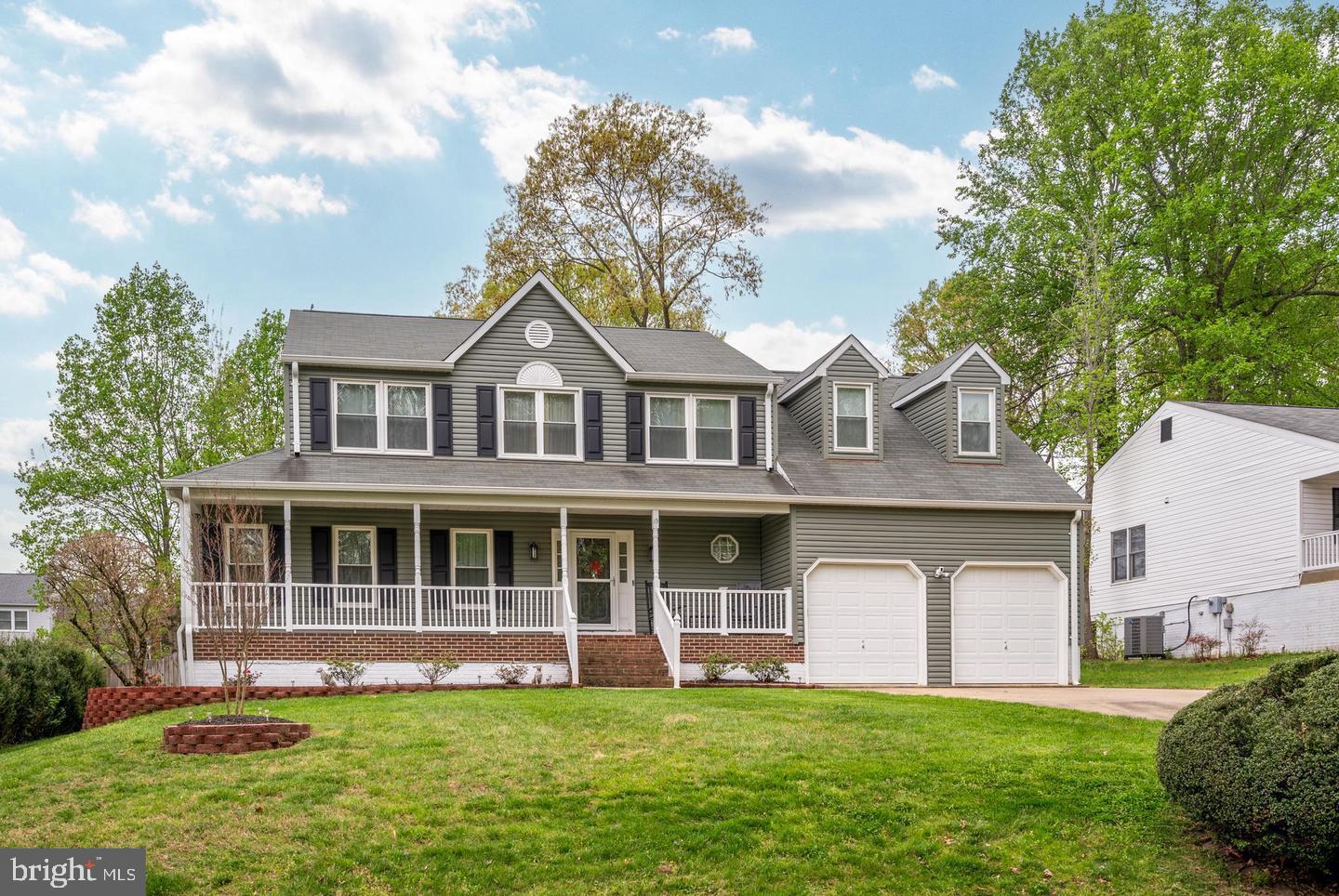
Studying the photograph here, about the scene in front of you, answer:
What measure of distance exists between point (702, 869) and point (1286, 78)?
31449 mm

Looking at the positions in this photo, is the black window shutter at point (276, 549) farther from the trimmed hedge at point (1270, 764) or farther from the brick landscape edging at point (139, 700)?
the trimmed hedge at point (1270, 764)

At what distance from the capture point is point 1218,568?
28281 mm

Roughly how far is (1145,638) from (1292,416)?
5933 millimetres

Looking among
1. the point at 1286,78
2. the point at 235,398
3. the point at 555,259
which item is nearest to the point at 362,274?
the point at 235,398

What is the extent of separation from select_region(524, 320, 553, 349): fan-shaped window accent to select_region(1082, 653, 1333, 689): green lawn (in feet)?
37.9

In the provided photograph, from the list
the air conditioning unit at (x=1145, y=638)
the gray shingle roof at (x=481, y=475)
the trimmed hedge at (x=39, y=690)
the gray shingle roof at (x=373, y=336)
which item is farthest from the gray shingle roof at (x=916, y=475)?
the trimmed hedge at (x=39, y=690)

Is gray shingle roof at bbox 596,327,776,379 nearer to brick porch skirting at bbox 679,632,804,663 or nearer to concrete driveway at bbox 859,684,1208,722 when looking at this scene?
brick porch skirting at bbox 679,632,804,663

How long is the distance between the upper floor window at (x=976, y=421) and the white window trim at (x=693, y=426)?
14.7 ft

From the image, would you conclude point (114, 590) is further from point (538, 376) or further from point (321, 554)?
point (538, 376)

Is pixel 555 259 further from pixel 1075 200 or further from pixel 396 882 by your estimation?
pixel 396 882

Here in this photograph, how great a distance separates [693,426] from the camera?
23.4 metres

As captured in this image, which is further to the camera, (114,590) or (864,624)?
(864,624)

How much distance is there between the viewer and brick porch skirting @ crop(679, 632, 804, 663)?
2114 cm
